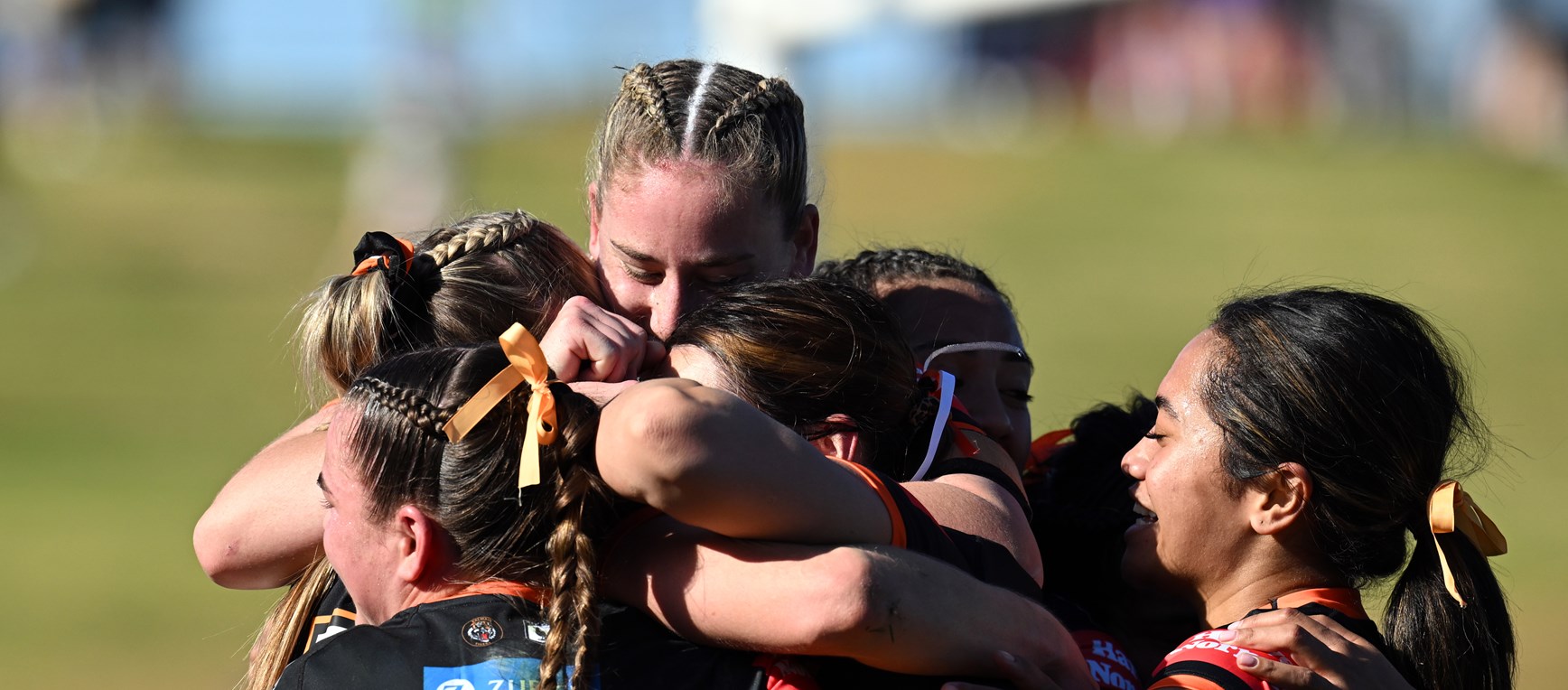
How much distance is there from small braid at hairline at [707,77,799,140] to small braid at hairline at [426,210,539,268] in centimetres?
46

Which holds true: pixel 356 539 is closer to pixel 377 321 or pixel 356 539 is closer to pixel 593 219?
pixel 377 321

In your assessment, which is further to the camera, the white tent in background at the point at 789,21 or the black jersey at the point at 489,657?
the white tent in background at the point at 789,21

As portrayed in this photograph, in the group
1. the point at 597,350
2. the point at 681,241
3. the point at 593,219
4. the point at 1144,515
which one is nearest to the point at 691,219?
the point at 681,241

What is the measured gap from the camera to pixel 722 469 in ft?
6.47

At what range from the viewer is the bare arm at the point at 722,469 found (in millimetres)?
1941

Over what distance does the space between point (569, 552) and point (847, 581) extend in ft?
1.39

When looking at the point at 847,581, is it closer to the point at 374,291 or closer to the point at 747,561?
the point at 747,561

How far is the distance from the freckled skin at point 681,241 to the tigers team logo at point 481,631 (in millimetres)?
965

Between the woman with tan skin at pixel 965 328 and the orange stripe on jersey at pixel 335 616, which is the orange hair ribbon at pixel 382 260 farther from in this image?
the woman with tan skin at pixel 965 328

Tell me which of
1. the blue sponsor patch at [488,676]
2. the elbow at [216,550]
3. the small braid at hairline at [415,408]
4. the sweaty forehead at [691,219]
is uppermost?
the sweaty forehead at [691,219]

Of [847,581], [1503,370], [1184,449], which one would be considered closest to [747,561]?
[847,581]

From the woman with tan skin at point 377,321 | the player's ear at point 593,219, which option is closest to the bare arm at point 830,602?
the woman with tan skin at point 377,321

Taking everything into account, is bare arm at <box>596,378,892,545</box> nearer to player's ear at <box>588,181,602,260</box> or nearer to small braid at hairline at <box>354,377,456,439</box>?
small braid at hairline at <box>354,377,456,439</box>

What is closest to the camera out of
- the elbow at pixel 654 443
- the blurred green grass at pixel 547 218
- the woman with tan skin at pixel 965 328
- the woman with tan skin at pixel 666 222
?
the elbow at pixel 654 443
